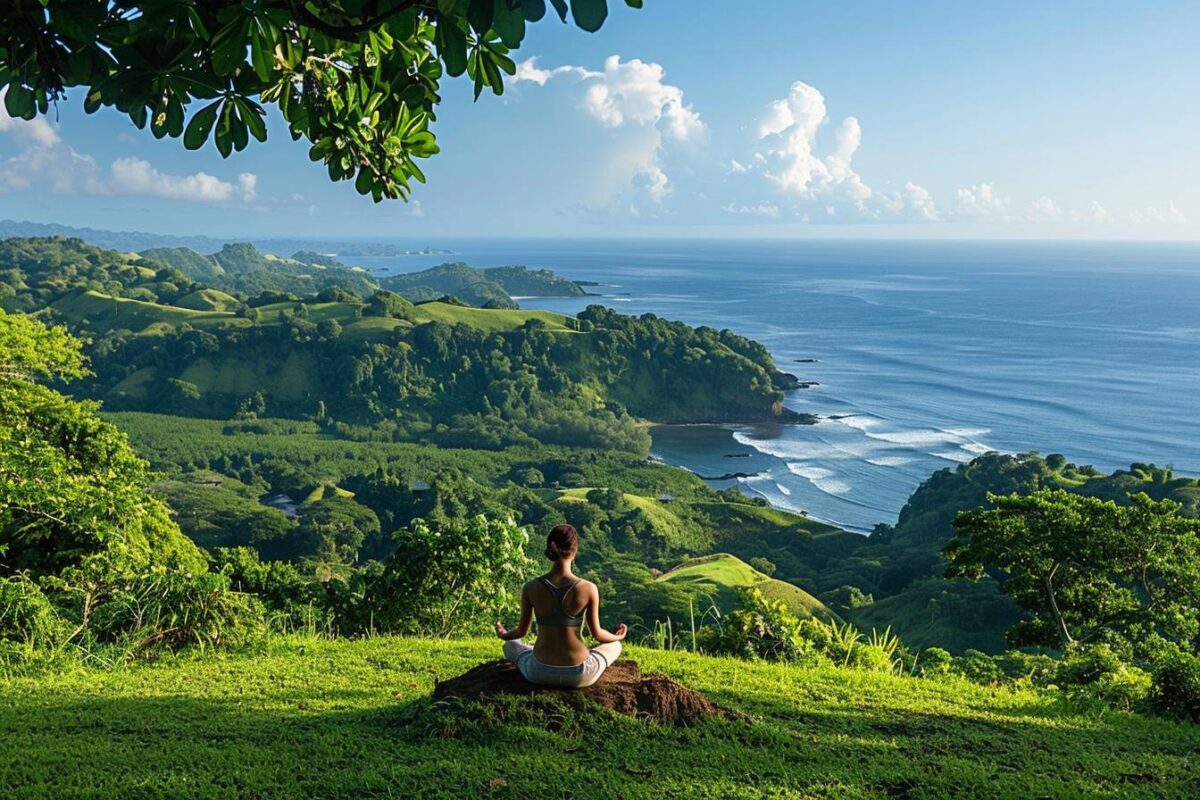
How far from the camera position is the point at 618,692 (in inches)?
200

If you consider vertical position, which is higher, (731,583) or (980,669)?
(980,669)

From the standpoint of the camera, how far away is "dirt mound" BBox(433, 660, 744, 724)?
4996 millimetres

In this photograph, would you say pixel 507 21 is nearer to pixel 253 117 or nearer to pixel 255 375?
pixel 253 117

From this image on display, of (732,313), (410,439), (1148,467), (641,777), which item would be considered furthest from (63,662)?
(732,313)

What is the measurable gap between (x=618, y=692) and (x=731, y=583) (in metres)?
40.2

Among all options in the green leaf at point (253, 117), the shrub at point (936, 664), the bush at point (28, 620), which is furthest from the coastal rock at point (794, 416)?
the green leaf at point (253, 117)

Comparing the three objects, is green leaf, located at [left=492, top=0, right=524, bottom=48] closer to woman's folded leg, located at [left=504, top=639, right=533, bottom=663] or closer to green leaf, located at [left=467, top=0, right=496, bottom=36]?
green leaf, located at [left=467, top=0, right=496, bottom=36]

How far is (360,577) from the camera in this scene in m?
9.97

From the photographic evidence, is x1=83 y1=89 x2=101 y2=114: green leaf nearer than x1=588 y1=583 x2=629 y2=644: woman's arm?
Yes

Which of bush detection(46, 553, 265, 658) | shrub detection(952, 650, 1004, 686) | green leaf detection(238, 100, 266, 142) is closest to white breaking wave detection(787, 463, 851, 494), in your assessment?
shrub detection(952, 650, 1004, 686)

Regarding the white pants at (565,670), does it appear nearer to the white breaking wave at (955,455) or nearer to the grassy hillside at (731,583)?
the grassy hillside at (731,583)

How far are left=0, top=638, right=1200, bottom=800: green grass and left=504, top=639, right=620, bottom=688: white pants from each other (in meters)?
0.18

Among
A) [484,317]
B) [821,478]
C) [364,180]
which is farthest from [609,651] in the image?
[484,317]

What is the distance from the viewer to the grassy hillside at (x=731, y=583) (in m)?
38.3
